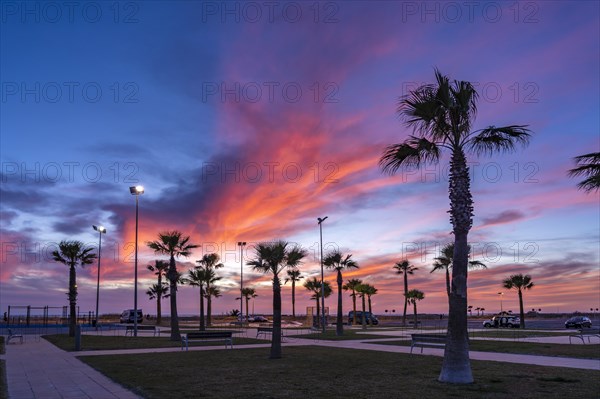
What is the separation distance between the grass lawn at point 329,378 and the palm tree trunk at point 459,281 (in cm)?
60

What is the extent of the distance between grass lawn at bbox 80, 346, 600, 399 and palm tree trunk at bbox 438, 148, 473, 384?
0.60m

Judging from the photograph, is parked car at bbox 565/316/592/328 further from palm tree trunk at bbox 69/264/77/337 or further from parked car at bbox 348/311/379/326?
palm tree trunk at bbox 69/264/77/337

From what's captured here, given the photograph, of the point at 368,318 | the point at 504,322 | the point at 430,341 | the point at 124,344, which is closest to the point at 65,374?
the point at 430,341

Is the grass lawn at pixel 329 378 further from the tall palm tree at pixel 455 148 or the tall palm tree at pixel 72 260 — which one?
the tall palm tree at pixel 72 260

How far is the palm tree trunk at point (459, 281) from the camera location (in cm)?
1484

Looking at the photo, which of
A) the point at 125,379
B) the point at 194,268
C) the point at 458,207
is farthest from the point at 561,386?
the point at 194,268

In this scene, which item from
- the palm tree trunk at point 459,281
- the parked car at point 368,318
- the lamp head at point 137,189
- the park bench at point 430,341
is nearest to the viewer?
the palm tree trunk at point 459,281

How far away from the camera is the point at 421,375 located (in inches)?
663

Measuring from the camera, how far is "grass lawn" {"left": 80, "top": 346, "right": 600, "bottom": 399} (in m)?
13.2

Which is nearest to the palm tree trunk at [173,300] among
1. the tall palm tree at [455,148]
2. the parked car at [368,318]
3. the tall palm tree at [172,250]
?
the tall palm tree at [172,250]

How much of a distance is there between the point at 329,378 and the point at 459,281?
15.9 ft

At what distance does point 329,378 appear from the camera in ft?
53.8

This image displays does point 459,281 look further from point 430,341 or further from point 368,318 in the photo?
point 368,318

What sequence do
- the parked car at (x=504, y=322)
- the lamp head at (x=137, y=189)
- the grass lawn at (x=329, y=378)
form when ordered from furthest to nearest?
the parked car at (x=504, y=322) < the lamp head at (x=137, y=189) < the grass lawn at (x=329, y=378)
